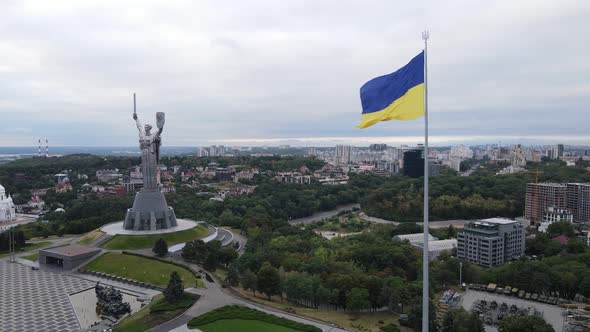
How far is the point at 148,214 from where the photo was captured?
3312 centimetres

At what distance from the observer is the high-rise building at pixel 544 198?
48812 millimetres

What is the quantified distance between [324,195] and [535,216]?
27701mm

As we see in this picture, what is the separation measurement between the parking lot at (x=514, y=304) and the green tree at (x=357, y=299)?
Result: 571 centimetres

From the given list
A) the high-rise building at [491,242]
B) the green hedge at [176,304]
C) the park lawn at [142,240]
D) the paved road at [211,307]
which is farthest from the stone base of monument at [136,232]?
the high-rise building at [491,242]

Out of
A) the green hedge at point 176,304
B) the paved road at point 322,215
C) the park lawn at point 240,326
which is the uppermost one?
the green hedge at point 176,304

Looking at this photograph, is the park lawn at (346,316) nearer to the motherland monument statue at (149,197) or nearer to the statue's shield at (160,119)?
the motherland monument statue at (149,197)

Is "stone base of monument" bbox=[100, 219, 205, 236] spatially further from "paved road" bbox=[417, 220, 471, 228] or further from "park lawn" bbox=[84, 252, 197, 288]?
"paved road" bbox=[417, 220, 471, 228]

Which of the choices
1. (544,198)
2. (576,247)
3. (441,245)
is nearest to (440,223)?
(544,198)

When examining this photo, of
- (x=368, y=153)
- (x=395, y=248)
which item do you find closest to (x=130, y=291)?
(x=395, y=248)

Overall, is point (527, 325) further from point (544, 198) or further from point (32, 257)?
point (544, 198)

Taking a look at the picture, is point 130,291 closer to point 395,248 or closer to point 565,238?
point 395,248

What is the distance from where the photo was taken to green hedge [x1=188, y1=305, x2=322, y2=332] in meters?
18.2

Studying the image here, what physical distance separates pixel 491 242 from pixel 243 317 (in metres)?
21.8

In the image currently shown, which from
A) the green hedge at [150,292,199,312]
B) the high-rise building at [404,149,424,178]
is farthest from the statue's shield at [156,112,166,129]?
the high-rise building at [404,149,424,178]
